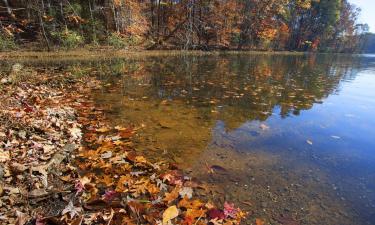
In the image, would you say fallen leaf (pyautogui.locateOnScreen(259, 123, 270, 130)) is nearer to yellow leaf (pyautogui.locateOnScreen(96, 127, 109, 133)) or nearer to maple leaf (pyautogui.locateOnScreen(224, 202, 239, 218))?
maple leaf (pyautogui.locateOnScreen(224, 202, 239, 218))

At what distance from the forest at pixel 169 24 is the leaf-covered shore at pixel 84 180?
29.3 feet

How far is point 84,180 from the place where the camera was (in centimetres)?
260

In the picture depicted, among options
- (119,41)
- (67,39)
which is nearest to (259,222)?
(67,39)

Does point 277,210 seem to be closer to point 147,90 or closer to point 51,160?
point 51,160

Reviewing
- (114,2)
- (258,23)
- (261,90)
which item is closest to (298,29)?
(258,23)

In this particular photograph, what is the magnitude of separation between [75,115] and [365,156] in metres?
4.78

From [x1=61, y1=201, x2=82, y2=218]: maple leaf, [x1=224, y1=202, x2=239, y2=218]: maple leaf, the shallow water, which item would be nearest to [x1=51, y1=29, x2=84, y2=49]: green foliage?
the shallow water

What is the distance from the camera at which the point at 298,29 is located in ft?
148

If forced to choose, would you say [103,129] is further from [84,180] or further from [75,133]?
[84,180]

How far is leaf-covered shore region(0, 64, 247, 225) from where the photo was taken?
2137mm

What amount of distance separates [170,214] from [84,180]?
1.01 metres

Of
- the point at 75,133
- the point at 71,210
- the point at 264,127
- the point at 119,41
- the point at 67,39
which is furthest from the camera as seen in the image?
the point at 119,41

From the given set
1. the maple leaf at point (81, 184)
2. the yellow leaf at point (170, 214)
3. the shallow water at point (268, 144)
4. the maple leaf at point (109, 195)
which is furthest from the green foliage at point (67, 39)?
the yellow leaf at point (170, 214)

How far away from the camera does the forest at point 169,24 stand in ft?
60.8
